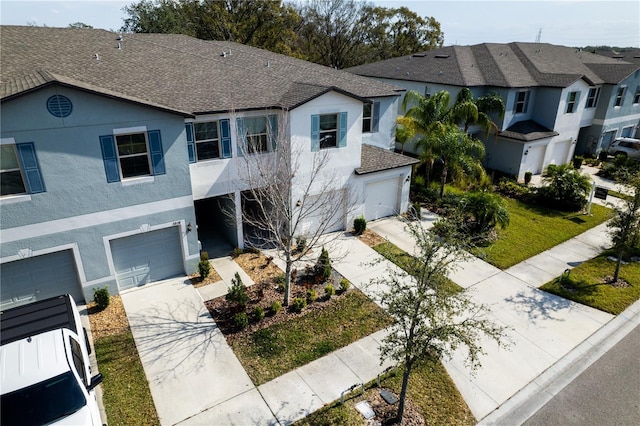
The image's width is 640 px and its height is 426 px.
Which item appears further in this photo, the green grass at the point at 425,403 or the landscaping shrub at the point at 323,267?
the landscaping shrub at the point at 323,267

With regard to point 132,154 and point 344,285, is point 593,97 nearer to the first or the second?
point 344,285

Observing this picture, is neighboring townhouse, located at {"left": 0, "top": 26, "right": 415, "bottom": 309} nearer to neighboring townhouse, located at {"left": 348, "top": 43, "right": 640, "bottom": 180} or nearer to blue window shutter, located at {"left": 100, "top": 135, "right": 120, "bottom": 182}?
blue window shutter, located at {"left": 100, "top": 135, "right": 120, "bottom": 182}

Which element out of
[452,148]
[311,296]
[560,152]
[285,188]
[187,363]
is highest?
[285,188]

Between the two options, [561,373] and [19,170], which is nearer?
[561,373]

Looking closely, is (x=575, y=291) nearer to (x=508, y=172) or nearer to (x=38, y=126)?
(x=508, y=172)

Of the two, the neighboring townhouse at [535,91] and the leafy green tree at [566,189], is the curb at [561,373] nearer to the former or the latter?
the leafy green tree at [566,189]

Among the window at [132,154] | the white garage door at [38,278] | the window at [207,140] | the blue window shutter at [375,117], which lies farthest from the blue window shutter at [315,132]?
the white garage door at [38,278]

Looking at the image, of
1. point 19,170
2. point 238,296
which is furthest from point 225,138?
point 19,170
